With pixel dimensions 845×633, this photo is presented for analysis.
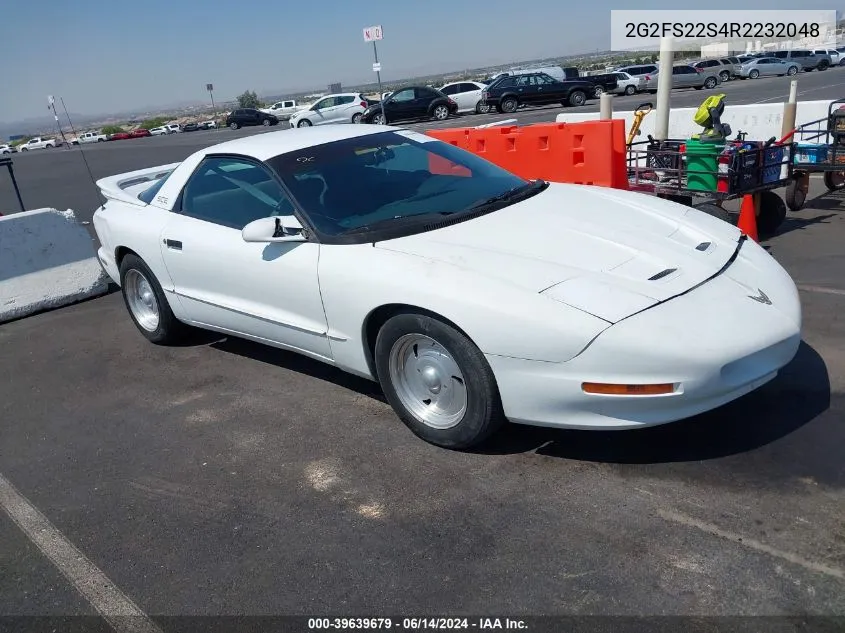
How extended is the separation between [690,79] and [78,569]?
41529 mm

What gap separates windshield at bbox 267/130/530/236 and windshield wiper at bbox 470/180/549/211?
0.03 meters

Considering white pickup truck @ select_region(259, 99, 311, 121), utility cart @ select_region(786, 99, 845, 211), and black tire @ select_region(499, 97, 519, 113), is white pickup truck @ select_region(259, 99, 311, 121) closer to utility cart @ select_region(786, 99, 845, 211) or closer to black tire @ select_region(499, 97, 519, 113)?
black tire @ select_region(499, 97, 519, 113)

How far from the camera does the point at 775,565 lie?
2.53 meters

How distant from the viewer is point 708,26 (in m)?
11.5

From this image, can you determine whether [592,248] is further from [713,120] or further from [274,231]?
[713,120]

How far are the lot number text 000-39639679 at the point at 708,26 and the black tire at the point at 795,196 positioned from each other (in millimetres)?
3764

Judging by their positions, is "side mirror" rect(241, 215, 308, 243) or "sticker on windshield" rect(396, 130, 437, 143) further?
"sticker on windshield" rect(396, 130, 437, 143)

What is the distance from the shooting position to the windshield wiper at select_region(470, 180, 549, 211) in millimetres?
4082

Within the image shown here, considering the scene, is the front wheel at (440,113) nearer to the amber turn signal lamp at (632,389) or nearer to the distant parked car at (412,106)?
the distant parked car at (412,106)

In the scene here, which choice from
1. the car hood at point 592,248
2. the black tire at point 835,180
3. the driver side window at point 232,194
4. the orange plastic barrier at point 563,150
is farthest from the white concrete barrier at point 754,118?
the driver side window at point 232,194

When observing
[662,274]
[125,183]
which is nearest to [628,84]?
[125,183]

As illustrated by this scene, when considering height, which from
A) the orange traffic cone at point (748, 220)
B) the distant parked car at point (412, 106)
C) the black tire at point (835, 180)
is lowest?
the distant parked car at point (412, 106)

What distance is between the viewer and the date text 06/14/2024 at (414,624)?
241 centimetres

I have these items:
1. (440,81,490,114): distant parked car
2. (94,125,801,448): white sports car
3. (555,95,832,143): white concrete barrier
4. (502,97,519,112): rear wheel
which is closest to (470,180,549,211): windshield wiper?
(94,125,801,448): white sports car
